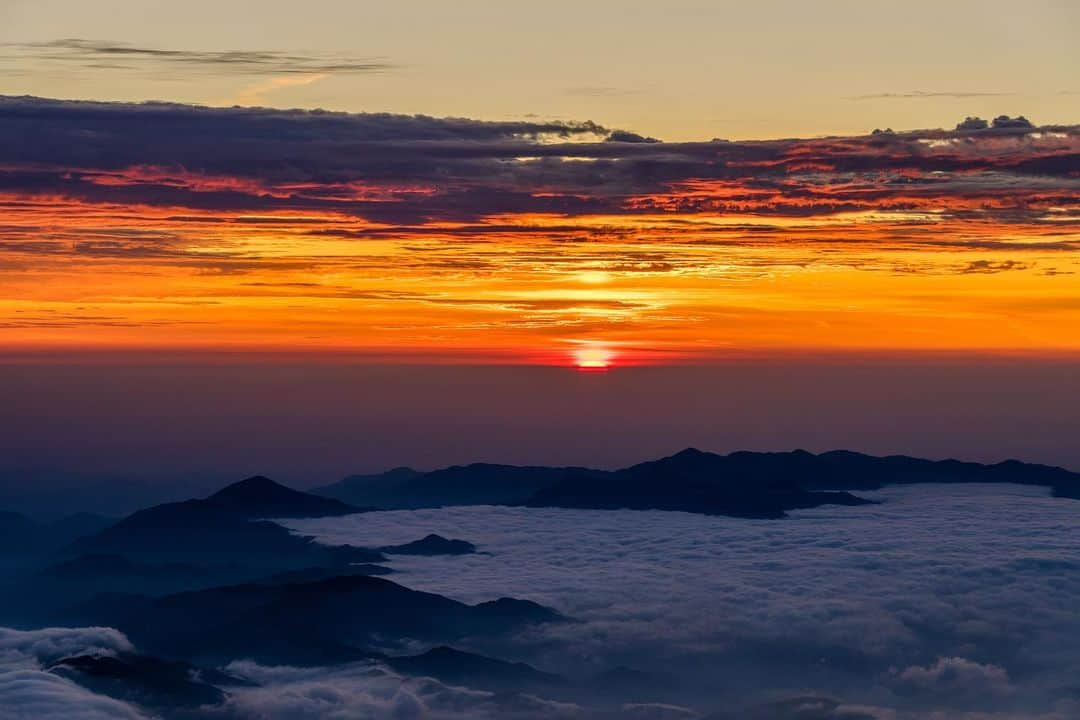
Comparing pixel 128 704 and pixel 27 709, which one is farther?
pixel 128 704

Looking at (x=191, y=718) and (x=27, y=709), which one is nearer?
(x=27, y=709)

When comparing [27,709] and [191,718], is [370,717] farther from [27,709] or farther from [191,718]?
[27,709]

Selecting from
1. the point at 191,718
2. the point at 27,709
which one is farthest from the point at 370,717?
the point at 27,709

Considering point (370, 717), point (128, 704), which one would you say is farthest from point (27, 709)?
point (370, 717)

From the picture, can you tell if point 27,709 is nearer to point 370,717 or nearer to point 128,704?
point 128,704

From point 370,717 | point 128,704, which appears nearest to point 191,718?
point 128,704

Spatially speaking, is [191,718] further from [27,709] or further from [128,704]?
[27,709]
